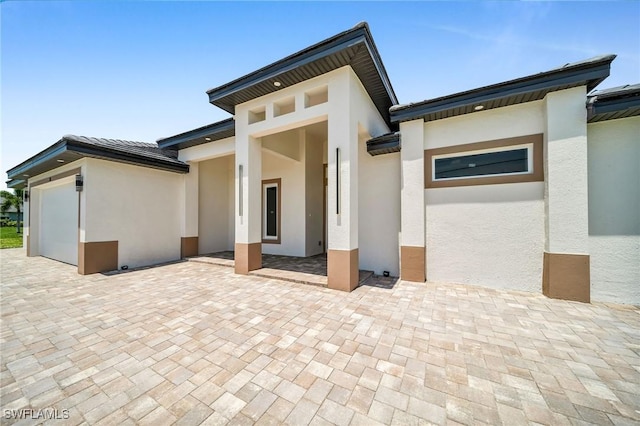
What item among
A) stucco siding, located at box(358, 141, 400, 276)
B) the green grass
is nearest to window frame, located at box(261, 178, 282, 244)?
stucco siding, located at box(358, 141, 400, 276)

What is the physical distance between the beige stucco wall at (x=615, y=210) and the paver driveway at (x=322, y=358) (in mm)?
468

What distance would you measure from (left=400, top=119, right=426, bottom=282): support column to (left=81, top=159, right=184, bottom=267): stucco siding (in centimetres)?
787

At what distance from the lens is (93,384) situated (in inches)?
84.7

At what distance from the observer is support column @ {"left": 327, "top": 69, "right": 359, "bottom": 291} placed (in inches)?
184

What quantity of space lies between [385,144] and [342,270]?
129 inches

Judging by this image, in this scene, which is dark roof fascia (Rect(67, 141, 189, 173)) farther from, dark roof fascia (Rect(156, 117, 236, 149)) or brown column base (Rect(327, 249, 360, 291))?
brown column base (Rect(327, 249, 360, 291))

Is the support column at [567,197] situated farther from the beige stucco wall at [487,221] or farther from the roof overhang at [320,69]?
the roof overhang at [320,69]

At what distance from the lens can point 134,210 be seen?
23.5 feet

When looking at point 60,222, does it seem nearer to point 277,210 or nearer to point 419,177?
point 277,210

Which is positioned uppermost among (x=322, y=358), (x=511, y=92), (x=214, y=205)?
(x=511, y=92)

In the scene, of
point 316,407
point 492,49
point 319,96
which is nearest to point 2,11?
point 319,96

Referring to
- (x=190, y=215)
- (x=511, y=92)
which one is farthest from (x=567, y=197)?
(x=190, y=215)

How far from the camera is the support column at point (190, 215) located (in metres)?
8.34

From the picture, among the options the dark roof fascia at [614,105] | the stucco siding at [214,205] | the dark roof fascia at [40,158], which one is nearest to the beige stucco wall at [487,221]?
the dark roof fascia at [614,105]
